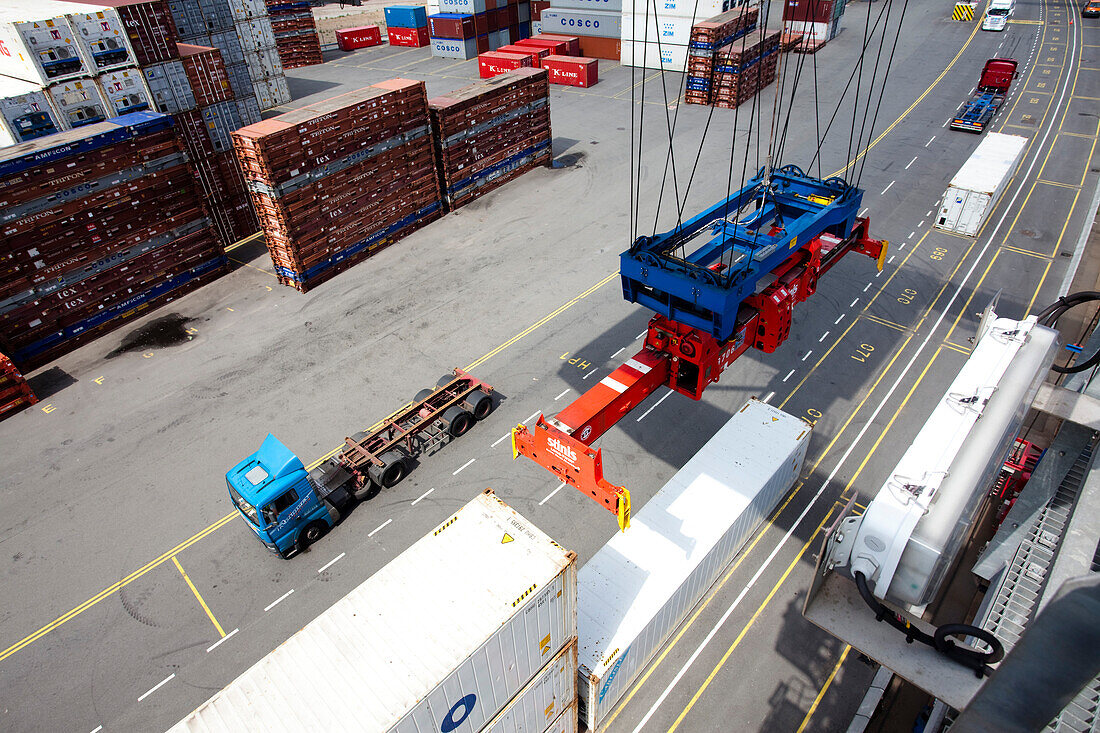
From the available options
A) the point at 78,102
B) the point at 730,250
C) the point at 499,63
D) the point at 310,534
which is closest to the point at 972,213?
the point at 730,250

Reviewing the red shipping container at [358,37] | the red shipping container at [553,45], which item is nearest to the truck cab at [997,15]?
the red shipping container at [553,45]

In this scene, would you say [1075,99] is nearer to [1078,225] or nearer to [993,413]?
[1078,225]

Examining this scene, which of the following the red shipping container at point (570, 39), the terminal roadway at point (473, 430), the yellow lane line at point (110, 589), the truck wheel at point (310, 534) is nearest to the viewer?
the terminal roadway at point (473, 430)

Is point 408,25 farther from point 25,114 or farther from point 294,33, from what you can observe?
point 25,114

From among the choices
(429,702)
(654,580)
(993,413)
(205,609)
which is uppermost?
(993,413)

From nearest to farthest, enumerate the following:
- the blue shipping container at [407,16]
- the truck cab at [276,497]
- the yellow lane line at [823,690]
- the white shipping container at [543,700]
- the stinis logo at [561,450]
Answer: the white shipping container at [543,700] < the stinis logo at [561,450] < the yellow lane line at [823,690] < the truck cab at [276,497] < the blue shipping container at [407,16]

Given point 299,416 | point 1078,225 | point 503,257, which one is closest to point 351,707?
point 299,416

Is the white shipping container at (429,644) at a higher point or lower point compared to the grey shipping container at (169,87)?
lower

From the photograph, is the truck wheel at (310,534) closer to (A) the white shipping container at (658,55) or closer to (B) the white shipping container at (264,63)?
(B) the white shipping container at (264,63)
